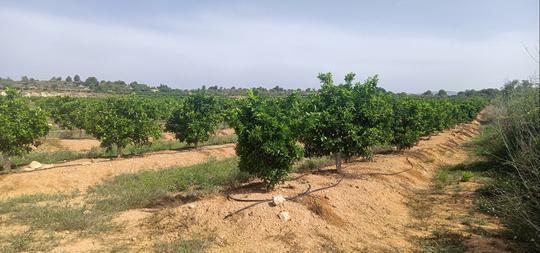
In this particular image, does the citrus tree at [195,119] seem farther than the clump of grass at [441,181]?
Yes

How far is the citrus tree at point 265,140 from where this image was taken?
11.0 meters

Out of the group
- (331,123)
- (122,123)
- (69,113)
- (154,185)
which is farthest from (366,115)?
(69,113)

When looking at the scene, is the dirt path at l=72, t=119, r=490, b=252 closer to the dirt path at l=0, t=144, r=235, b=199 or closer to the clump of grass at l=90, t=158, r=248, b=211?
the clump of grass at l=90, t=158, r=248, b=211

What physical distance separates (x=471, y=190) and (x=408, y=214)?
427 cm

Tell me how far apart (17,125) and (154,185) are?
7087mm

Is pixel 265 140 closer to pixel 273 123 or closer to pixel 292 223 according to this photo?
pixel 273 123

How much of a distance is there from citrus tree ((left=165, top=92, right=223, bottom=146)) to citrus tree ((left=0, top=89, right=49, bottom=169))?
7909 mm

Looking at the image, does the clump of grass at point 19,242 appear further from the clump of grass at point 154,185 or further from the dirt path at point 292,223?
the clump of grass at point 154,185

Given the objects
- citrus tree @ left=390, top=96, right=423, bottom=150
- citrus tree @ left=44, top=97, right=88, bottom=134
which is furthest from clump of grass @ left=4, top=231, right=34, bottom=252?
citrus tree @ left=44, top=97, right=88, bottom=134

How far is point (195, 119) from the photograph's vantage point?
24234 millimetres

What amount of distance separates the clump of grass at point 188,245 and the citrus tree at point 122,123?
12680 millimetres

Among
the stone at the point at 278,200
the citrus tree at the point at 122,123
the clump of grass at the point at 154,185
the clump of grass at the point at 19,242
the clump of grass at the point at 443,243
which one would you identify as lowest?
the clump of grass at the point at 154,185

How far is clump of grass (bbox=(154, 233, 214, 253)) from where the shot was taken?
8422 mm

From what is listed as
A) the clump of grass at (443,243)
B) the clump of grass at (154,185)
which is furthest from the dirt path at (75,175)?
the clump of grass at (443,243)
